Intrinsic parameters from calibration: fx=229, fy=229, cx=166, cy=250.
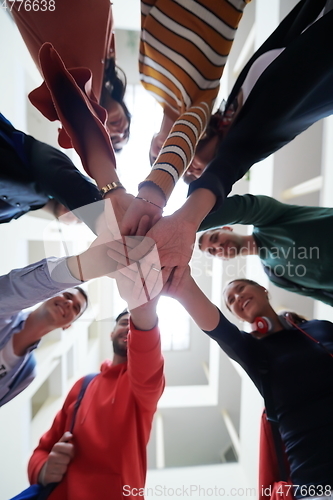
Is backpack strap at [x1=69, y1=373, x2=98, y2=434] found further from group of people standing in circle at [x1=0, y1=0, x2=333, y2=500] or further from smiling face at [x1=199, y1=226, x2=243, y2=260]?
smiling face at [x1=199, y1=226, x2=243, y2=260]

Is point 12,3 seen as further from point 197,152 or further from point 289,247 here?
point 289,247

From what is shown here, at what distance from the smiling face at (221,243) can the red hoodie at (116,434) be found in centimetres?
34

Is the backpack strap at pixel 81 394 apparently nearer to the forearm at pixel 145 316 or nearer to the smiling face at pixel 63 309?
the smiling face at pixel 63 309

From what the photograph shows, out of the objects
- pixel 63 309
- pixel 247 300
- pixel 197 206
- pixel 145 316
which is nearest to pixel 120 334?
Answer: pixel 63 309

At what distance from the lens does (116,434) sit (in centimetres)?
70

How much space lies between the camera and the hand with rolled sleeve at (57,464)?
654 millimetres

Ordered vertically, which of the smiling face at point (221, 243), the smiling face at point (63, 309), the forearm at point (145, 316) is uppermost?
the smiling face at point (221, 243)

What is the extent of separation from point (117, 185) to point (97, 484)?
2.70 ft

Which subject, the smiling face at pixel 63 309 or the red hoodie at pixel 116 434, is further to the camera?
the smiling face at pixel 63 309

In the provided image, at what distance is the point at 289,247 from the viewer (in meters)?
0.63

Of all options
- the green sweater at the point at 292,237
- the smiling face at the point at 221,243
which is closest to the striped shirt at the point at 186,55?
the green sweater at the point at 292,237

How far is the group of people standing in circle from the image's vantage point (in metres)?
0.38

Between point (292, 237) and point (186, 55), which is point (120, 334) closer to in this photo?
point (292, 237)

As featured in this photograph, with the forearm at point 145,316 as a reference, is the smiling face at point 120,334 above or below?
below
